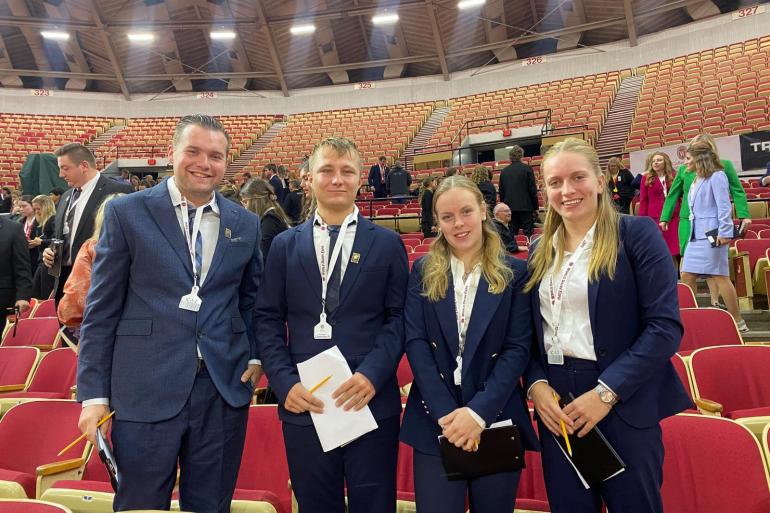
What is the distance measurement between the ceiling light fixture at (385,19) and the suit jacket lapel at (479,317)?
15.5 metres

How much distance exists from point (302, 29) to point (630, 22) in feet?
30.3

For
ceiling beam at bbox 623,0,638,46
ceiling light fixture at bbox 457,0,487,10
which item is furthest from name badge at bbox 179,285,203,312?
ceiling beam at bbox 623,0,638,46

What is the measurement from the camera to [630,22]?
1421 cm

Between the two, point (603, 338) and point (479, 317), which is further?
point (479, 317)

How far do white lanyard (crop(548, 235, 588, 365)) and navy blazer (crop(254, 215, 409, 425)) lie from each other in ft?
1.36

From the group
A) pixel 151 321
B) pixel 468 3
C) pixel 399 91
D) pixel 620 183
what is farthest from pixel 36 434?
pixel 399 91

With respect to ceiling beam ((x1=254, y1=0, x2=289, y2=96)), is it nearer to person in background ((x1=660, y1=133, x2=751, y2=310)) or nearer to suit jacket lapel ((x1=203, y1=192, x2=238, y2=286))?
person in background ((x1=660, y1=133, x2=751, y2=310))

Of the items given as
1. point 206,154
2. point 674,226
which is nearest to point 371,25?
point 674,226

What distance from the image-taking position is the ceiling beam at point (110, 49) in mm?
14969

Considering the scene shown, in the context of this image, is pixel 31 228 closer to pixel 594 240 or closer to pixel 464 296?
pixel 464 296

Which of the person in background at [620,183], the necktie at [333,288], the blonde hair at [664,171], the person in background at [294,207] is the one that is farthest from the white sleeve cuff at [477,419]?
the person in background at [620,183]

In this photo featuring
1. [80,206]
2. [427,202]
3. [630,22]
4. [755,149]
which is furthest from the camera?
[630,22]

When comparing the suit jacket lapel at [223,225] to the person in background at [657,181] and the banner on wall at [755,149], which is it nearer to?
the person in background at [657,181]

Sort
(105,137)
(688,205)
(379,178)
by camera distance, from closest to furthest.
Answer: (688,205) < (379,178) < (105,137)
